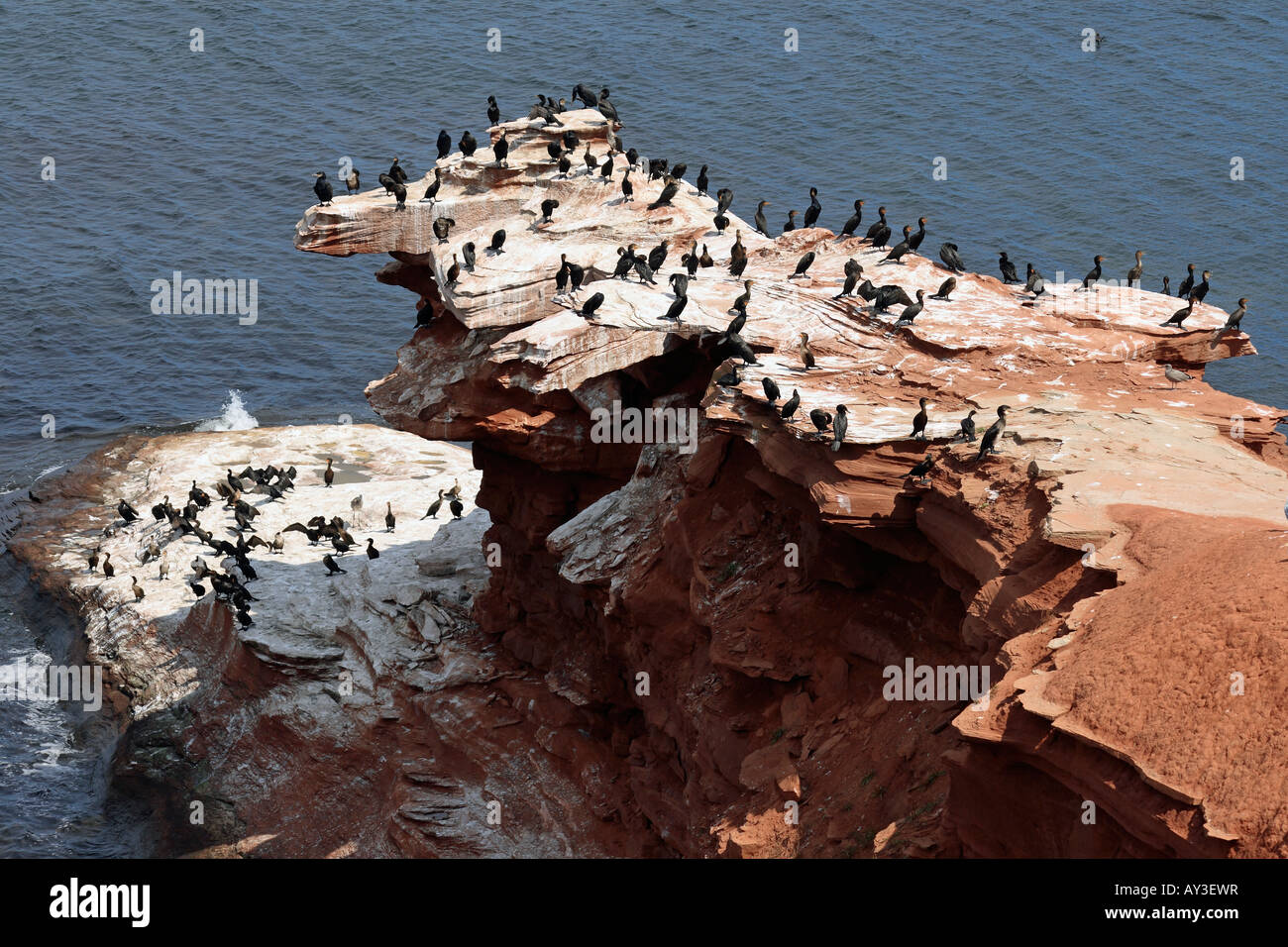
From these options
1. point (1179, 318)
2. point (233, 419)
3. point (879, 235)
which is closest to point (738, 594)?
point (879, 235)

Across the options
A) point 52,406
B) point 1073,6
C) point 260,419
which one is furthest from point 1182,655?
point 1073,6

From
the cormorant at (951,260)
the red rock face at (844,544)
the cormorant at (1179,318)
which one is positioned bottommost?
the red rock face at (844,544)

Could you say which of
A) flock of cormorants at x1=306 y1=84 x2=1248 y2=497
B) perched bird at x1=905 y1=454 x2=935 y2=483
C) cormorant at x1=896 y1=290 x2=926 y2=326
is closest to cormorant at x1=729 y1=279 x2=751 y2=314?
flock of cormorants at x1=306 y1=84 x2=1248 y2=497

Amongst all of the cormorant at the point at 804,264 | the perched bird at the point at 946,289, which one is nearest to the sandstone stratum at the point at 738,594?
the cormorant at the point at 804,264

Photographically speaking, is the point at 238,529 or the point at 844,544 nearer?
the point at 844,544

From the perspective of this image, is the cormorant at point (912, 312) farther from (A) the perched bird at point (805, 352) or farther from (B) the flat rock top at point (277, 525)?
(B) the flat rock top at point (277, 525)

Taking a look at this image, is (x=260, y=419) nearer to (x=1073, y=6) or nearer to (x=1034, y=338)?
(x=1034, y=338)

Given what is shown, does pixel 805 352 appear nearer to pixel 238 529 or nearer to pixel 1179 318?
pixel 1179 318

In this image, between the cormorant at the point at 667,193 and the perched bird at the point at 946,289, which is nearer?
the perched bird at the point at 946,289
